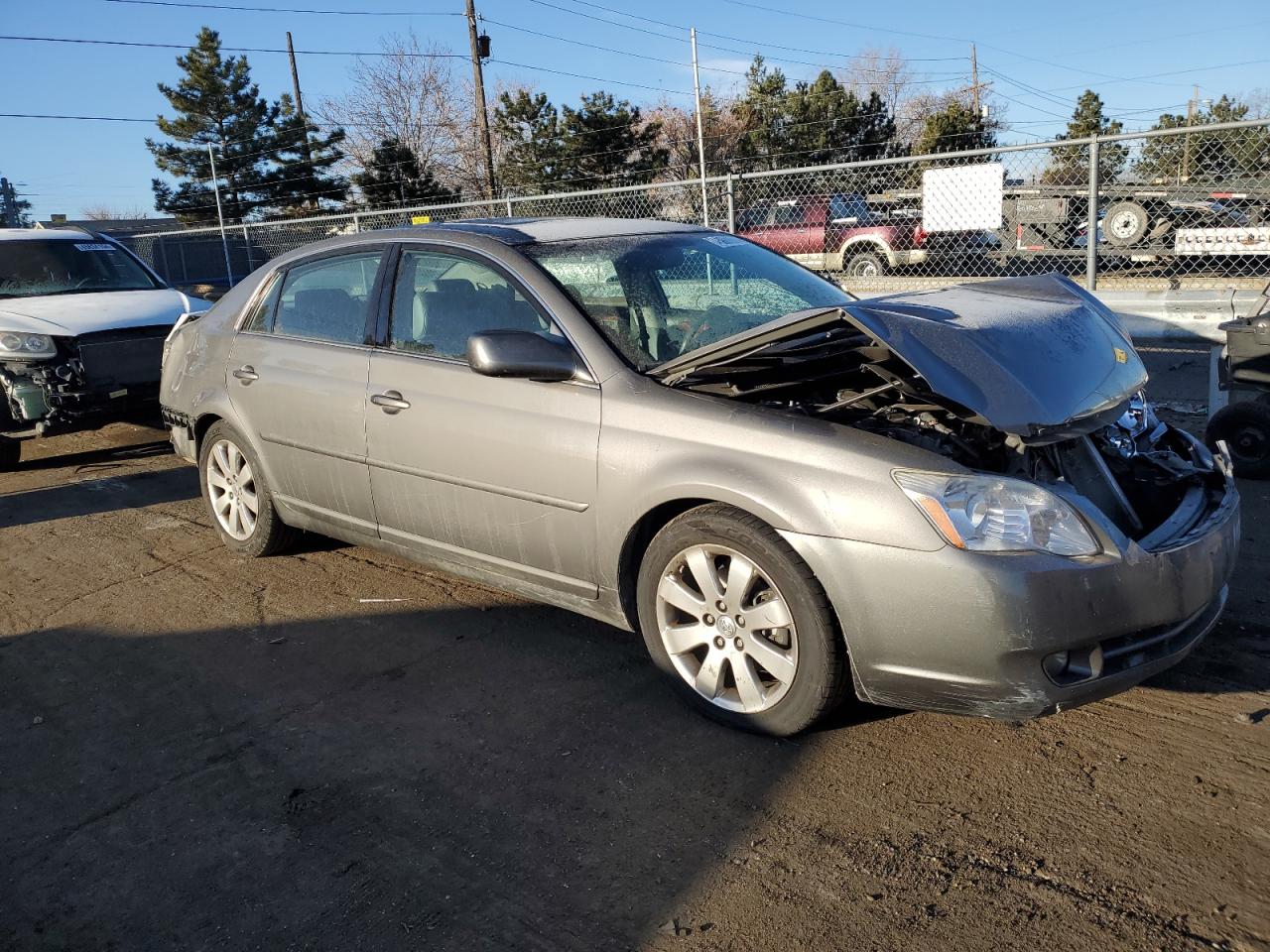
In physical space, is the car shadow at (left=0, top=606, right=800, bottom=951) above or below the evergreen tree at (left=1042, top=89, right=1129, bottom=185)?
below

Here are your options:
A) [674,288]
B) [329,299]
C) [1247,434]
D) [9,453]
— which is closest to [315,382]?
[329,299]

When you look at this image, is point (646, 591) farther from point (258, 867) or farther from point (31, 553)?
point (31, 553)

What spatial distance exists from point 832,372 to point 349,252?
250 centimetres

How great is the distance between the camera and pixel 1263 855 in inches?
101

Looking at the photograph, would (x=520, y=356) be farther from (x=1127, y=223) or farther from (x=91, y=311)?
(x=1127, y=223)

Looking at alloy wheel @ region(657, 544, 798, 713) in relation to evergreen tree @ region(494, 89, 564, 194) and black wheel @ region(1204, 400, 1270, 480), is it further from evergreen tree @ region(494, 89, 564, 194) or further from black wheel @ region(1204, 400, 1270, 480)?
evergreen tree @ region(494, 89, 564, 194)

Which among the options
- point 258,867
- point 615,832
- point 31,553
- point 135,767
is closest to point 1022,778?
point 615,832

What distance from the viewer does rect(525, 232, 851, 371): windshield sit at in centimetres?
385

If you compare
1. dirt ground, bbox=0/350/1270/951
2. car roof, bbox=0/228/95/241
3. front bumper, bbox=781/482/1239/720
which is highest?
car roof, bbox=0/228/95/241

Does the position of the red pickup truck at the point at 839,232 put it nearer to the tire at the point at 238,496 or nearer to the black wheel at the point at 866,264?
the black wheel at the point at 866,264

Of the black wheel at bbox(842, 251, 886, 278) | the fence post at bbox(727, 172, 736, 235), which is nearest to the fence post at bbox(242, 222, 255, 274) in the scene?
the fence post at bbox(727, 172, 736, 235)

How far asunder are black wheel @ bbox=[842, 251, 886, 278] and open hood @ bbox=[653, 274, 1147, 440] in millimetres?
7730

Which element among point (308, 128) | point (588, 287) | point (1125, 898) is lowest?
point (1125, 898)

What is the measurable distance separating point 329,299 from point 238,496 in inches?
49.9
